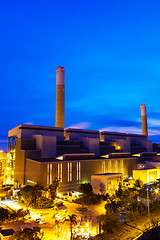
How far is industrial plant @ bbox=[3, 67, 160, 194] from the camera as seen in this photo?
48.8 meters

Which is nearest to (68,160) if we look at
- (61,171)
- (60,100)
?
(61,171)

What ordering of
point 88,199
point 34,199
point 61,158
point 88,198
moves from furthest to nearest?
point 61,158 → point 88,198 → point 88,199 → point 34,199

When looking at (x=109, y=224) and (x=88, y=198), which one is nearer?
(x=109, y=224)

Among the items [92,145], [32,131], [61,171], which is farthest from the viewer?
[92,145]

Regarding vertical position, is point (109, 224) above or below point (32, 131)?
below

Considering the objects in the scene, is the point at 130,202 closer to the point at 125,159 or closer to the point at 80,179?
the point at 80,179

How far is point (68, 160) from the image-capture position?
5247cm

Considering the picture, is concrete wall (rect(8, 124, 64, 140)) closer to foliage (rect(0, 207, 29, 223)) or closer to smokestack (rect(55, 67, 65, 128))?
smokestack (rect(55, 67, 65, 128))

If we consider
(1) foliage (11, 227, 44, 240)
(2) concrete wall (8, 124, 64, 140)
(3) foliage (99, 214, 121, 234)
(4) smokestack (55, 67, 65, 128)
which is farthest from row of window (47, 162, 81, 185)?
(1) foliage (11, 227, 44, 240)

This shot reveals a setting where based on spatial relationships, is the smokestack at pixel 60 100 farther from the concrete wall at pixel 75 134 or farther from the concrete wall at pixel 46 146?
the concrete wall at pixel 46 146

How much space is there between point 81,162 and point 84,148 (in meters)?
14.2

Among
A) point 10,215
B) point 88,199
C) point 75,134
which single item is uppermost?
point 75,134

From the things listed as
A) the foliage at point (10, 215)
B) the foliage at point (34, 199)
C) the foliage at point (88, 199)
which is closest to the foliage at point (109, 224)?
the foliage at point (10, 215)

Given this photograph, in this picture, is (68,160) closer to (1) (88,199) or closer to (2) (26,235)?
(1) (88,199)
